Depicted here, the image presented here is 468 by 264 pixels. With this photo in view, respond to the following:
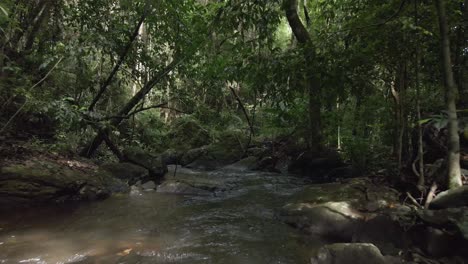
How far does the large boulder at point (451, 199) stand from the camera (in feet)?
12.6

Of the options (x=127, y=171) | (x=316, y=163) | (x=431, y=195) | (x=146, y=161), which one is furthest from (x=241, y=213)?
(x=316, y=163)

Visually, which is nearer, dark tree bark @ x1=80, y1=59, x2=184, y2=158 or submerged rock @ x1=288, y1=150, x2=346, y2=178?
dark tree bark @ x1=80, y1=59, x2=184, y2=158

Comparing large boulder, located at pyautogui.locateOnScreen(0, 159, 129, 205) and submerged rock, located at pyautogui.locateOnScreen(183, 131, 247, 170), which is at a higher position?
submerged rock, located at pyautogui.locateOnScreen(183, 131, 247, 170)

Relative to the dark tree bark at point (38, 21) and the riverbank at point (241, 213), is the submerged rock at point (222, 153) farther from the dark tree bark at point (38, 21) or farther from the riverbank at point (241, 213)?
the dark tree bark at point (38, 21)

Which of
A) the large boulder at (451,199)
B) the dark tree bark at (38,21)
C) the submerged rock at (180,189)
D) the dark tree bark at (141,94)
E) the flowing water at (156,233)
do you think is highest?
the dark tree bark at (38,21)

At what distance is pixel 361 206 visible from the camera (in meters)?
5.03

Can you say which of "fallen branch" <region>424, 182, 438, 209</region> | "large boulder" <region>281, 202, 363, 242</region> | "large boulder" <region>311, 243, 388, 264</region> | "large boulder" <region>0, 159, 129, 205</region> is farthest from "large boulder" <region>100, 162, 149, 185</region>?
"fallen branch" <region>424, 182, 438, 209</region>

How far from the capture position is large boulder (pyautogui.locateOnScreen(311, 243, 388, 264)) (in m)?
3.53

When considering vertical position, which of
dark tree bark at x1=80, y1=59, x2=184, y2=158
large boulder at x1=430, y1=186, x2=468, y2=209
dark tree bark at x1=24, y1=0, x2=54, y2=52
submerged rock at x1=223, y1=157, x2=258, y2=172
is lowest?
large boulder at x1=430, y1=186, x2=468, y2=209

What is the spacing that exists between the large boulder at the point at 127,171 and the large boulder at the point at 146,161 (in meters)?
0.20

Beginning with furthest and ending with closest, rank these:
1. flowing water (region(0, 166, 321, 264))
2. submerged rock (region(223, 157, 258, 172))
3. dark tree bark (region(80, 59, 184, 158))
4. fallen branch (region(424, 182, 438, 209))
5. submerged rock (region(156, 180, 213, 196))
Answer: submerged rock (region(223, 157, 258, 172)), dark tree bark (region(80, 59, 184, 158)), submerged rock (region(156, 180, 213, 196)), fallen branch (region(424, 182, 438, 209)), flowing water (region(0, 166, 321, 264))

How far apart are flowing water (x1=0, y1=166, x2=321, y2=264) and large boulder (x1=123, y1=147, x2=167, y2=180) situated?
6.48ft

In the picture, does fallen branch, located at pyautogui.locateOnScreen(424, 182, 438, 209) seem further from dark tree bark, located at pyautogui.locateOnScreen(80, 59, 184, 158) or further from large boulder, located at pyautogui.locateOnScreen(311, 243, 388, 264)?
dark tree bark, located at pyautogui.locateOnScreen(80, 59, 184, 158)

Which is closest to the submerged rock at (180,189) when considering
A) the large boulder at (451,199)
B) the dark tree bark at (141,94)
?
the dark tree bark at (141,94)
